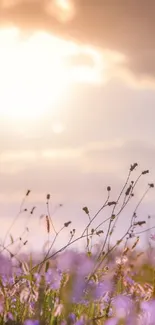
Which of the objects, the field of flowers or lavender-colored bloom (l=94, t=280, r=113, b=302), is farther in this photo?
lavender-colored bloom (l=94, t=280, r=113, b=302)

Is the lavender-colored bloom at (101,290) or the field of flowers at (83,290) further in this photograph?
the lavender-colored bloom at (101,290)

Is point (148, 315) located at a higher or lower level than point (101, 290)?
lower

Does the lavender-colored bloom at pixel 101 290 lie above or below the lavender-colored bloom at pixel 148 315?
above

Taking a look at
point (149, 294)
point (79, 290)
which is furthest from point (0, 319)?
point (149, 294)

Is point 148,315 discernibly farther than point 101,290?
No

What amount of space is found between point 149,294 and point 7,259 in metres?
1.96

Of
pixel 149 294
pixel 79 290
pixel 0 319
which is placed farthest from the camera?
pixel 79 290

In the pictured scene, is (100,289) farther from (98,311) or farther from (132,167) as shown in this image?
(132,167)

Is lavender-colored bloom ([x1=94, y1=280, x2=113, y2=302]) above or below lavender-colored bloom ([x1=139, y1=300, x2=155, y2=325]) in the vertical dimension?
above

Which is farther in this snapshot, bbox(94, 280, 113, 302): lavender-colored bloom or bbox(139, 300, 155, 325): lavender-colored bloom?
bbox(94, 280, 113, 302): lavender-colored bloom

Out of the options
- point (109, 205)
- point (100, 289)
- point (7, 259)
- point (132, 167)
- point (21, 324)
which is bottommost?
point (21, 324)

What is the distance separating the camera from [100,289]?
4816 millimetres

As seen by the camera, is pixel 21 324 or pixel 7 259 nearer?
pixel 21 324

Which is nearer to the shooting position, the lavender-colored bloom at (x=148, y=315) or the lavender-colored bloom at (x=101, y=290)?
the lavender-colored bloom at (x=148, y=315)
